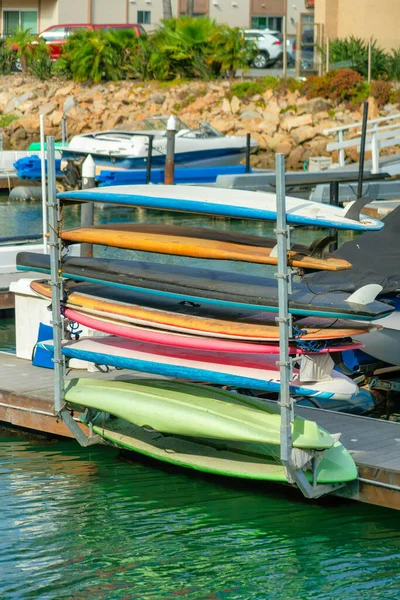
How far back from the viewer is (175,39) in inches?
1693

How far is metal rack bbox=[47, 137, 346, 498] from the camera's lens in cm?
709

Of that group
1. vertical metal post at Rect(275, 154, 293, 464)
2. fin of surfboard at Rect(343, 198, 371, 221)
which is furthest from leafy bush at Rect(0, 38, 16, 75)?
vertical metal post at Rect(275, 154, 293, 464)

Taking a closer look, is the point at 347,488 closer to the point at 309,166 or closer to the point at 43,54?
the point at 309,166

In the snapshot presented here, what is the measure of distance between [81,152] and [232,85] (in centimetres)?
1279

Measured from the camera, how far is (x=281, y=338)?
7.27m

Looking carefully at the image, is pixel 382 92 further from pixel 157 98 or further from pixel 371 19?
pixel 157 98

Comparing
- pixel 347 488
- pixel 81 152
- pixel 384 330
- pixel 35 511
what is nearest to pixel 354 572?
pixel 347 488

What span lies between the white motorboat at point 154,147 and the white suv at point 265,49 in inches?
546

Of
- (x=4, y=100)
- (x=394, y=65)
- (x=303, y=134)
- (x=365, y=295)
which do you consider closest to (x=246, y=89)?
(x=303, y=134)

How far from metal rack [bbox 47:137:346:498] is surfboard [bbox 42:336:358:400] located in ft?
0.97

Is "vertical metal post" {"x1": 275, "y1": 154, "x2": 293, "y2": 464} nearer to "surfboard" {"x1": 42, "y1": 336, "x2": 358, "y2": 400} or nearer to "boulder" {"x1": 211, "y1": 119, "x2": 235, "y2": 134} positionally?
"surfboard" {"x1": 42, "y1": 336, "x2": 358, "y2": 400}

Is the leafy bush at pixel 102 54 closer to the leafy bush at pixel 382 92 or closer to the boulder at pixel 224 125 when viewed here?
the boulder at pixel 224 125

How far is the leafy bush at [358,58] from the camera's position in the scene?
4003 cm

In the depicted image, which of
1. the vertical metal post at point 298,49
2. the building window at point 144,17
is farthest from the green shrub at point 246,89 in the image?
the building window at point 144,17
